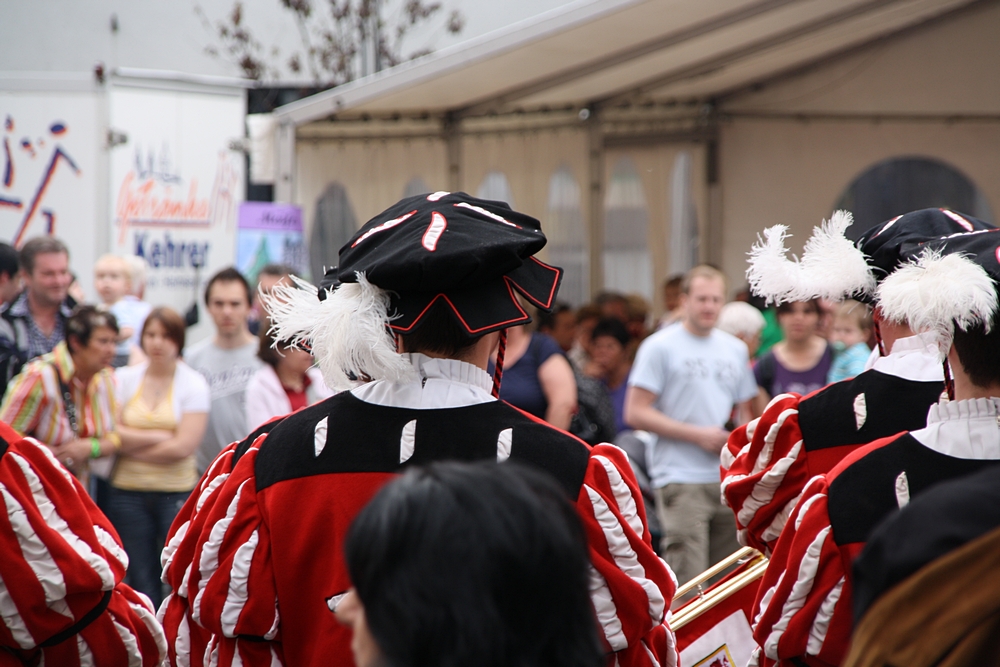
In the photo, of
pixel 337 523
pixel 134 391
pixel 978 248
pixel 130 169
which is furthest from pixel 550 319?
pixel 337 523

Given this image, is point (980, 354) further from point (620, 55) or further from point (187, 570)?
point (620, 55)

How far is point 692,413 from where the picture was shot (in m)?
5.33

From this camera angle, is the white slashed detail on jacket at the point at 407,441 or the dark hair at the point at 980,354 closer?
the white slashed detail on jacket at the point at 407,441

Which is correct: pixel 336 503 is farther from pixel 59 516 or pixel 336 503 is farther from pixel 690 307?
pixel 690 307

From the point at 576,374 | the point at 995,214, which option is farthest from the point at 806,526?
the point at 995,214

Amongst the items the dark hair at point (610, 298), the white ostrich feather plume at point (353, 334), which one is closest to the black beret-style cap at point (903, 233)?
the white ostrich feather plume at point (353, 334)

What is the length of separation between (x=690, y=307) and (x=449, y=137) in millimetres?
3474

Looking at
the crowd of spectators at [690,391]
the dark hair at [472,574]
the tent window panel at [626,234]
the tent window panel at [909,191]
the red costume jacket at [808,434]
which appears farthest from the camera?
the tent window panel at [626,234]

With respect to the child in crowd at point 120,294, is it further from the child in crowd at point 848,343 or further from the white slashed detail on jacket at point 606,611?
the white slashed detail on jacket at point 606,611

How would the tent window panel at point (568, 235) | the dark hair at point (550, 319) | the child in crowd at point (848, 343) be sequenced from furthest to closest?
1. the tent window panel at point (568, 235)
2. the dark hair at point (550, 319)
3. the child in crowd at point (848, 343)

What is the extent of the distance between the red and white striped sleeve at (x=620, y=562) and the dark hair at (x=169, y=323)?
3643 millimetres

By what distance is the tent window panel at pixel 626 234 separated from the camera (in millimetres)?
9906

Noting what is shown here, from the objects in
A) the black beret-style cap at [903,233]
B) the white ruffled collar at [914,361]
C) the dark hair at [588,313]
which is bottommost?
the dark hair at [588,313]

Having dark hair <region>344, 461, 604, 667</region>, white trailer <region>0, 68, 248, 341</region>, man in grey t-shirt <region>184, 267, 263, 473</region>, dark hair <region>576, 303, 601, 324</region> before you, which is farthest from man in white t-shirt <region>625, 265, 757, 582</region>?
dark hair <region>344, 461, 604, 667</region>
